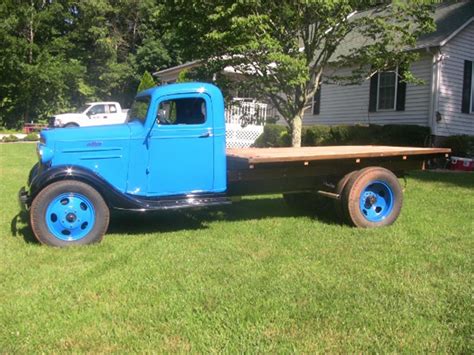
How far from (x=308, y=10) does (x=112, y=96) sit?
32781 millimetres

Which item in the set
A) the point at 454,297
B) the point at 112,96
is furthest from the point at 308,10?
the point at 112,96

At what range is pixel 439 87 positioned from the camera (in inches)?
604

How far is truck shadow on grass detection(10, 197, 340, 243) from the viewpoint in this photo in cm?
698

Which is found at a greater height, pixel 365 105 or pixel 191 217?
pixel 365 105

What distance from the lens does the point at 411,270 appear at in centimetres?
512

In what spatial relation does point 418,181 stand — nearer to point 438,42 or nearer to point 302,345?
point 438,42

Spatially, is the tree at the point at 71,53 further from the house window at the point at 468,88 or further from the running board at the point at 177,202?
the running board at the point at 177,202

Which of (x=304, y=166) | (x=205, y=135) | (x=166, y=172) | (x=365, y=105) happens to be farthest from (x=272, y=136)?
(x=166, y=172)

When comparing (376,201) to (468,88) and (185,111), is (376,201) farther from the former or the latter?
(468,88)

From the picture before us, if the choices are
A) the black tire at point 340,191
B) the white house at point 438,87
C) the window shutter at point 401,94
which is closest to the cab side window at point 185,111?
the black tire at point 340,191

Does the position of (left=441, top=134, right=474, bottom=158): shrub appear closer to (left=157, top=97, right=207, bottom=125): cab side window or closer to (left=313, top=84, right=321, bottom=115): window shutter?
(left=313, top=84, right=321, bottom=115): window shutter

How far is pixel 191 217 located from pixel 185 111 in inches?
71.1

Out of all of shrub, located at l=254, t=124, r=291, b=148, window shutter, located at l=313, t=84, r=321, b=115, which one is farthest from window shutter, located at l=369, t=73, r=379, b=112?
shrub, located at l=254, t=124, r=291, b=148

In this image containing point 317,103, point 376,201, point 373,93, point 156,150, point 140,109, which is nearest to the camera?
point 156,150
